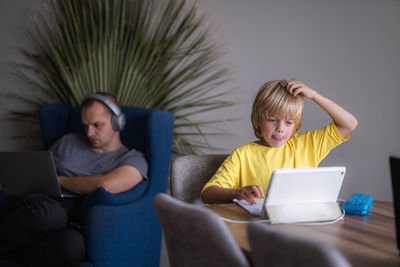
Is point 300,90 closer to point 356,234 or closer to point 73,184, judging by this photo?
point 356,234

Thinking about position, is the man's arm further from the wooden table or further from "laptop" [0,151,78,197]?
the wooden table

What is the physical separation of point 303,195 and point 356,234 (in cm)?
16

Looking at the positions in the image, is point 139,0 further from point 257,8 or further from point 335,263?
point 335,263

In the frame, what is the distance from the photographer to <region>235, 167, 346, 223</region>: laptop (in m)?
0.99

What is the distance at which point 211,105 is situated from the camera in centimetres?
272

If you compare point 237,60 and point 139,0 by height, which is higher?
point 139,0

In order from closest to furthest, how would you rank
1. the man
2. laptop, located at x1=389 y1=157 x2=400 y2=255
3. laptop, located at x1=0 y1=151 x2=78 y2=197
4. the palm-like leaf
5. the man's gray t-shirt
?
laptop, located at x1=389 y1=157 x2=400 y2=255
the man
laptop, located at x1=0 y1=151 x2=78 y2=197
the man's gray t-shirt
the palm-like leaf

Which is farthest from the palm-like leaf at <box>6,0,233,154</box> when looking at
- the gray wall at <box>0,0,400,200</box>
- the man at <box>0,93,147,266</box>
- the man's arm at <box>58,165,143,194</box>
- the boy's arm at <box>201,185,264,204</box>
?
the boy's arm at <box>201,185,264,204</box>

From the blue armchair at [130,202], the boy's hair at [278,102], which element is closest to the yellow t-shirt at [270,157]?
the boy's hair at [278,102]

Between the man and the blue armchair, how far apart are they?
0.07 m

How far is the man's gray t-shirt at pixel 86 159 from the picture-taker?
215 centimetres

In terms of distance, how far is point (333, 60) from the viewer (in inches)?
99.2

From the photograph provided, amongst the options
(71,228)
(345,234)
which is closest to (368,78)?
(345,234)

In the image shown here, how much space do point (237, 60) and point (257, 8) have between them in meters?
0.38
